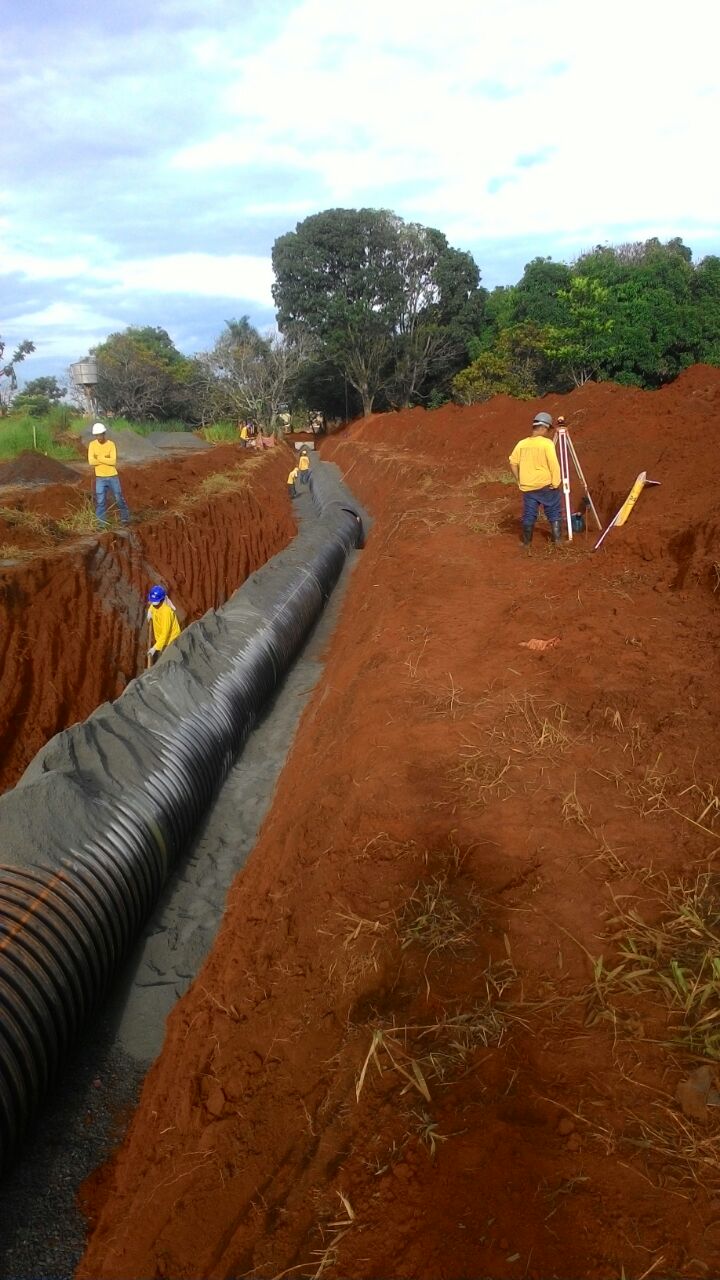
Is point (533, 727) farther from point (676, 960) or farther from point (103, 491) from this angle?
point (103, 491)

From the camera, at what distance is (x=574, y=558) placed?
8039 millimetres

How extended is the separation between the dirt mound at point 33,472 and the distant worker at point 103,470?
15.1 feet

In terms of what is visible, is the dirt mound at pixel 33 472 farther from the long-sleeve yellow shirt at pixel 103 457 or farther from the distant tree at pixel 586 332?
the distant tree at pixel 586 332

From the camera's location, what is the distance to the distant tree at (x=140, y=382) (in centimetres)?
3484

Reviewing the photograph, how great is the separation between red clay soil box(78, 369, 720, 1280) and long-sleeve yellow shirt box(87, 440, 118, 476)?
6.55 m

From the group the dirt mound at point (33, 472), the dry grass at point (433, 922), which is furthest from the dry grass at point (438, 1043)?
the dirt mound at point (33, 472)

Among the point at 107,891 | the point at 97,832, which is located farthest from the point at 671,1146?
the point at 97,832

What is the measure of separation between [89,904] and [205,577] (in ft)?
30.4

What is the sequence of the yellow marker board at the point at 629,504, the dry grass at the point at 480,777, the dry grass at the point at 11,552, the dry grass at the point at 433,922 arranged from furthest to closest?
the dry grass at the point at 11,552 → the yellow marker board at the point at 629,504 → the dry grass at the point at 480,777 → the dry grass at the point at 433,922

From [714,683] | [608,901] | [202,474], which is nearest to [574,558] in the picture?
[714,683]

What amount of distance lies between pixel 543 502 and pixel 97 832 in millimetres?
6306

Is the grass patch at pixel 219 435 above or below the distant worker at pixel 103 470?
above

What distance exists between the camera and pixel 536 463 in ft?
26.0

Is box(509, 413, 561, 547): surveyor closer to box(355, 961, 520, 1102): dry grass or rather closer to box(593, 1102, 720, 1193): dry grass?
box(355, 961, 520, 1102): dry grass
